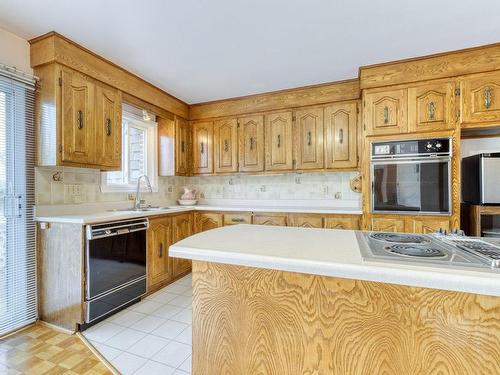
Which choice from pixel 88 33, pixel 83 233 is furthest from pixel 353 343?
pixel 88 33

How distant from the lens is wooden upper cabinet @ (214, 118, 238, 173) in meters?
3.72

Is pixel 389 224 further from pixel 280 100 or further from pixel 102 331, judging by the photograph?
pixel 102 331

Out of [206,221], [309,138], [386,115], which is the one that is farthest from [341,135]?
[206,221]

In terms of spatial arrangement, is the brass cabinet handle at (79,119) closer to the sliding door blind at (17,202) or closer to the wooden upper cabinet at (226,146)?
the sliding door blind at (17,202)

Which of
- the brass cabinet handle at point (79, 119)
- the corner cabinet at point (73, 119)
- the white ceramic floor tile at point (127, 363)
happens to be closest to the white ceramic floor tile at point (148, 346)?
the white ceramic floor tile at point (127, 363)

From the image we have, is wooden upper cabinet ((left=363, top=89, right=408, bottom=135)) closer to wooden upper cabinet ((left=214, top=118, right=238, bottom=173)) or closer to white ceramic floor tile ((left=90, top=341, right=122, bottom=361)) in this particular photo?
wooden upper cabinet ((left=214, top=118, right=238, bottom=173))

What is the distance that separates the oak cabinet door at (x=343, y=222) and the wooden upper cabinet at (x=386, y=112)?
0.94 meters

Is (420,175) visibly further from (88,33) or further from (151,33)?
(88,33)

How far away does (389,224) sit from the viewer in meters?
2.66

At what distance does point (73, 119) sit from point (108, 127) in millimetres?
377

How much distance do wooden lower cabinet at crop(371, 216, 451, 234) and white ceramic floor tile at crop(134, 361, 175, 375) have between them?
2221mm

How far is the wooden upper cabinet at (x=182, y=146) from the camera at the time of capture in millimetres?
3746

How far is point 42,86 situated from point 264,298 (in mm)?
2552

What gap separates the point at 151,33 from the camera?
2121mm
